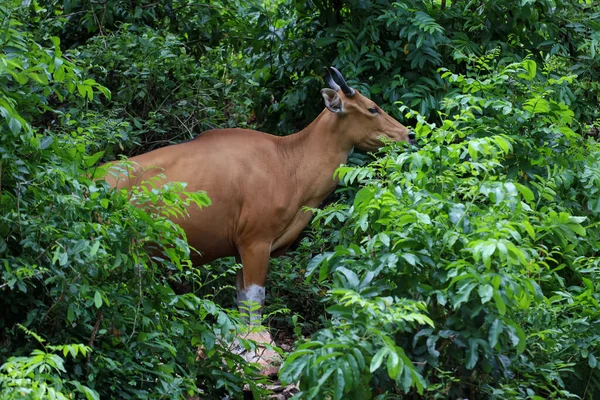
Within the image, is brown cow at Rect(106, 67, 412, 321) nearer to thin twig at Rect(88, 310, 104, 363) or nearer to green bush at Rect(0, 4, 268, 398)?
green bush at Rect(0, 4, 268, 398)

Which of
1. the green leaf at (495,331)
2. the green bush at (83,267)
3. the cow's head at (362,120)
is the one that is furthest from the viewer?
the cow's head at (362,120)

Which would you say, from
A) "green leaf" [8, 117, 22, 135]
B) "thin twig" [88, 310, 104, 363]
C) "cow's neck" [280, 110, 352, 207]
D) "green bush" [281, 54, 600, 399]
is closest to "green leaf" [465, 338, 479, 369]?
"green bush" [281, 54, 600, 399]

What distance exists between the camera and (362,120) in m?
8.22

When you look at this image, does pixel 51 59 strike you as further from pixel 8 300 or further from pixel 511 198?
pixel 511 198

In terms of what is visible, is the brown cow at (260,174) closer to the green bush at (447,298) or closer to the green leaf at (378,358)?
the green bush at (447,298)

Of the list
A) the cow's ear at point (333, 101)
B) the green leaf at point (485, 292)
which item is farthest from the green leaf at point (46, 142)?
the cow's ear at point (333, 101)

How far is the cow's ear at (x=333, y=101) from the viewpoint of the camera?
8.06 meters

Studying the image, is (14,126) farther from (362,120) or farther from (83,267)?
(362,120)

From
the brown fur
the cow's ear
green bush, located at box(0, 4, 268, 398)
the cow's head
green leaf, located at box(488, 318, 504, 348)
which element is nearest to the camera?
green leaf, located at box(488, 318, 504, 348)

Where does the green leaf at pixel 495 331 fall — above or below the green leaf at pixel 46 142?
below

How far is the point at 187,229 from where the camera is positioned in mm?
7559

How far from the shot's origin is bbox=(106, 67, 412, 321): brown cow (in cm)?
766

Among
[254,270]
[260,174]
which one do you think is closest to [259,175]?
[260,174]

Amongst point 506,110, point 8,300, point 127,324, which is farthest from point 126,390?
point 506,110
